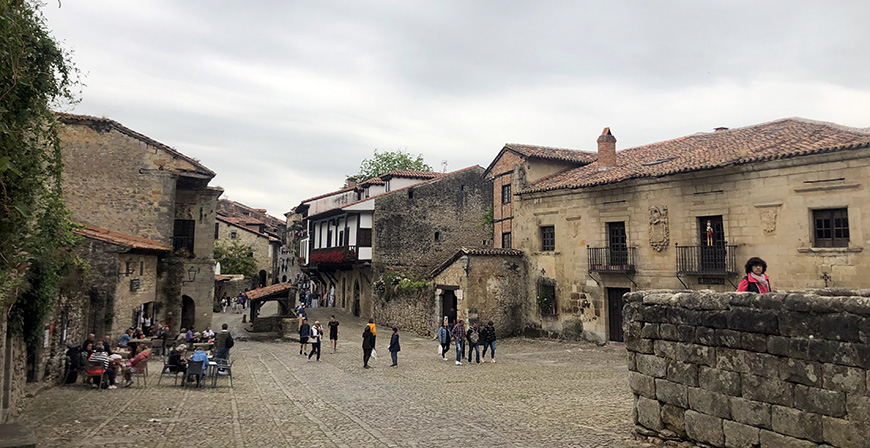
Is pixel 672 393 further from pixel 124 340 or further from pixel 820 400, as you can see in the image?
pixel 124 340

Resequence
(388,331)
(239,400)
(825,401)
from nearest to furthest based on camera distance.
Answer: (825,401)
(239,400)
(388,331)

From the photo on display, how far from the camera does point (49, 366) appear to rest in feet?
41.0

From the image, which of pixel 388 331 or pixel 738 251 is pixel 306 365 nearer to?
pixel 388 331

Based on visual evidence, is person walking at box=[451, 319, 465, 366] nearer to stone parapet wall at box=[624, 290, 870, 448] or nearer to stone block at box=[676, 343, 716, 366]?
stone parapet wall at box=[624, 290, 870, 448]

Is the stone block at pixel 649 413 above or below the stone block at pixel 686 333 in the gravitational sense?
below

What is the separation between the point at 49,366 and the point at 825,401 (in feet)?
47.5

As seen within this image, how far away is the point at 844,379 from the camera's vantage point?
595cm

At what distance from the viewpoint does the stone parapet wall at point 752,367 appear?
594 cm

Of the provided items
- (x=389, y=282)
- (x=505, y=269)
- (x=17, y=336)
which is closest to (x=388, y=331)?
(x=389, y=282)

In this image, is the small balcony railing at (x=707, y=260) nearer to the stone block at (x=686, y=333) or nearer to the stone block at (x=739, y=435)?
the stone block at (x=686, y=333)

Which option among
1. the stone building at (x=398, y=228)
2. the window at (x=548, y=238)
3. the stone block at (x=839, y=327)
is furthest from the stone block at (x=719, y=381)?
the stone building at (x=398, y=228)

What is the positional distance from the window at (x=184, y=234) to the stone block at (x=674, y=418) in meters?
22.2

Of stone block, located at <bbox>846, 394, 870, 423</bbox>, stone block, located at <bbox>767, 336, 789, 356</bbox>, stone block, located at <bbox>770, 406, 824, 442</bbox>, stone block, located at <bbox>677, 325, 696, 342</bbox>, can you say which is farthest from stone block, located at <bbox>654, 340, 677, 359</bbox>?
stone block, located at <bbox>846, 394, 870, 423</bbox>

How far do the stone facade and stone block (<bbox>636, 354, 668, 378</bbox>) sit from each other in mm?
24101
